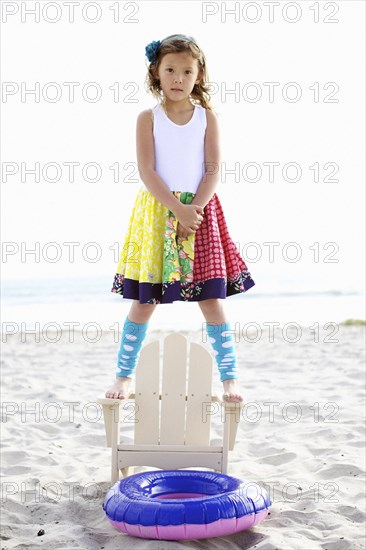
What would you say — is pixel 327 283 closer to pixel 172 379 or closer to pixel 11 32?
pixel 11 32

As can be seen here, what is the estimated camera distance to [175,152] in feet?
11.4

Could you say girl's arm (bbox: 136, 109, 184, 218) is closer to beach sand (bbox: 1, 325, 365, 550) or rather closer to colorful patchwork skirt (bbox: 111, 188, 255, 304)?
colorful patchwork skirt (bbox: 111, 188, 255, 304)

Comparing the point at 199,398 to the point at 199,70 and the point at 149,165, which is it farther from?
the point at 199,70

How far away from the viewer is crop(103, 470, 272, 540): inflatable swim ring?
9.15 feet

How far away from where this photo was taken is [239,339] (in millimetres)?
9008

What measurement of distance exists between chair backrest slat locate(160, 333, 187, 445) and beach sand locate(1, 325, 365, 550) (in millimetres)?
433

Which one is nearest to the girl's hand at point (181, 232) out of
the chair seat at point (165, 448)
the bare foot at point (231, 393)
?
the bare foot at point (231, 393)

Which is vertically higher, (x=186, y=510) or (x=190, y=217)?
(x=190, y=217)

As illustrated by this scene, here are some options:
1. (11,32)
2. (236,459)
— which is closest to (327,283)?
(11,32)

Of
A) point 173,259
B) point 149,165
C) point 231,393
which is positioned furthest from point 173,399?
point 149,165

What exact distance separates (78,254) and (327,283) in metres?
7.62

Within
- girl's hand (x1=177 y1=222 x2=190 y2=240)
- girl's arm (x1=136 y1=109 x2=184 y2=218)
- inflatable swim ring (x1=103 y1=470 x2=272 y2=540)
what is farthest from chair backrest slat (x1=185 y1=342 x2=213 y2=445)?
girl's arm (x1=136 y1=109 x2=184 y2=218)

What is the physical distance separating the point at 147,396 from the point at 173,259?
769 millimetres

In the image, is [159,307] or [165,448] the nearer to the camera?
[165,448]
